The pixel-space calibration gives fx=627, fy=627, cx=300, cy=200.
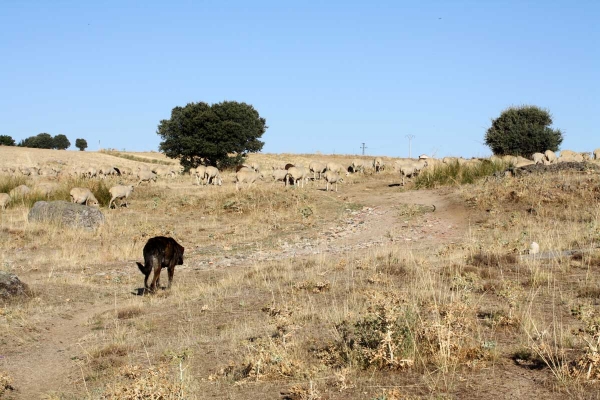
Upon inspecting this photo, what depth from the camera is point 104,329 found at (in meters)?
9.80

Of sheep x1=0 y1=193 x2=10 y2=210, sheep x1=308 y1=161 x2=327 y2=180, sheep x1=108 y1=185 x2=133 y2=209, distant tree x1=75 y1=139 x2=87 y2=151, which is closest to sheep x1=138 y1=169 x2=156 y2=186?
sheep x1=308 y1=161 x2=327 y2=180

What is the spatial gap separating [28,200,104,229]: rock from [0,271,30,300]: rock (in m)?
9.50

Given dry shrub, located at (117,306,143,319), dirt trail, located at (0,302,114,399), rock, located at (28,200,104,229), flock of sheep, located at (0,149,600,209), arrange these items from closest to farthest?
dirt trail, located at (0,302,114,399)
dry shrub, located at (117,306,143,319)
rock, located at (28,200,104,229)
flock of sheep, located at (0,149,600,209)

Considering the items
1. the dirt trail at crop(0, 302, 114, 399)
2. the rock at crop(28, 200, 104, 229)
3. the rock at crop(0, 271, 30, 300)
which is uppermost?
the rock at crop(28, 200, 104, 229)

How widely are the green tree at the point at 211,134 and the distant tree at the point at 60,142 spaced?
76.8m

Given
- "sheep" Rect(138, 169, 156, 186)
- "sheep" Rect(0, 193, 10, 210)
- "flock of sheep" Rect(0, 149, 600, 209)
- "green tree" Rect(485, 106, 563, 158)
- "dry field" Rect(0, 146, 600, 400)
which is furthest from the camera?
"green tree" Rect(485, 106, 563, 158)

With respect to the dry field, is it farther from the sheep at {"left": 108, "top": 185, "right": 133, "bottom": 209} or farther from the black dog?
the sheep at {"left": 108, "top": 185, "right": 133, "bottom": 209}

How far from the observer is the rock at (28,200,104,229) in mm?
22000

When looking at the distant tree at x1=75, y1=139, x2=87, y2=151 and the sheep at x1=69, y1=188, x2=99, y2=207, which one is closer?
the sheep at x1=69, y1=188, x2=99, y2=207

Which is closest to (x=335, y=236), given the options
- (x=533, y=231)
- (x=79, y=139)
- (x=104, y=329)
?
(x=533, y=231)

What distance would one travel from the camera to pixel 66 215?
22.3 meters

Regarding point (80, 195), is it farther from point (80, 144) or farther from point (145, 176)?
point (80, 144)

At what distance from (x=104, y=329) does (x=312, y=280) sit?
3.67 meters

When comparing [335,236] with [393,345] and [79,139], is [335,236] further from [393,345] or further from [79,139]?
[79,139]
